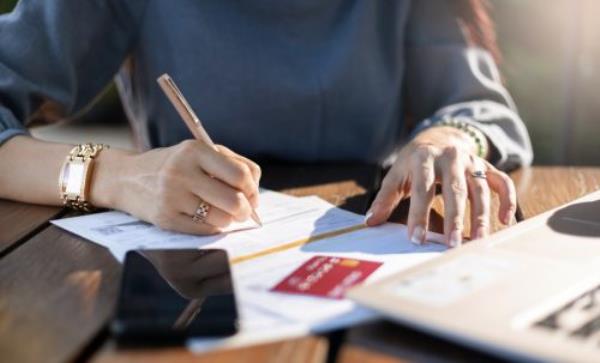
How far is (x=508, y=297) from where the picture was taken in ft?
1.96

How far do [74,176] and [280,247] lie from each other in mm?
338

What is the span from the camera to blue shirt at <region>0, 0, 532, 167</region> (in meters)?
1.26

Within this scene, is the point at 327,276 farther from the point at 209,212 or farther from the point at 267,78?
the point at 267,78

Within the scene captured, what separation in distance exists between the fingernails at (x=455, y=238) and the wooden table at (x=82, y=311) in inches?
Result: 4.8

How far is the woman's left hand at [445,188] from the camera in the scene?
86 cm

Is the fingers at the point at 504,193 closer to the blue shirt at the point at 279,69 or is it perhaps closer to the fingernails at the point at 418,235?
the fingernails at the point at 418,235

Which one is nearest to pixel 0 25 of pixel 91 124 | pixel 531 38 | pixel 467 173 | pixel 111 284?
pixel 111 284

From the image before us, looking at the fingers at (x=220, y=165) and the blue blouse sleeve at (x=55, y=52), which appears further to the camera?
the blue blouse sleeve at (x=55, y=52)

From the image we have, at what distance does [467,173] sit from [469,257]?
30 cm

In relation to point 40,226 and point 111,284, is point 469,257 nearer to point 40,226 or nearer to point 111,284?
point 111,284

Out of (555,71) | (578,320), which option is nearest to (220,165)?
(578,320)

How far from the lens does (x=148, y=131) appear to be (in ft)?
4.66

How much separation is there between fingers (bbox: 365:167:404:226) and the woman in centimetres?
4

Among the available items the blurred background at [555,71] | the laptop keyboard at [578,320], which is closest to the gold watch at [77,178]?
the laptop keyboard at [578,320]
